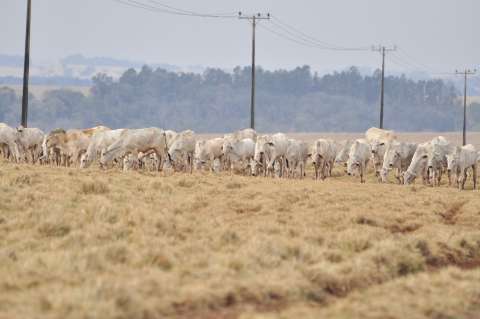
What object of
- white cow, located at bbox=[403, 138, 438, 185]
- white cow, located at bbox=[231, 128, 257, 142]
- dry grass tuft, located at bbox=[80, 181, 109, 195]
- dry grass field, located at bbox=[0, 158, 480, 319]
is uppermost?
white cow, located at bbox=[231, 128, 257, 142]

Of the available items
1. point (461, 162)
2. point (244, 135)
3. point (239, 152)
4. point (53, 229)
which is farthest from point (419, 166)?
point (53, 229)

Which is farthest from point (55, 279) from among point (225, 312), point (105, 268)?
point (225, 312)

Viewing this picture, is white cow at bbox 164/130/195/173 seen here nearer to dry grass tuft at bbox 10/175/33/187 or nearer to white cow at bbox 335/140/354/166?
white cow at bbox 335/140/354/166

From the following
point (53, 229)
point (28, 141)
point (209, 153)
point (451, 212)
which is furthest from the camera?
point (209, 153)

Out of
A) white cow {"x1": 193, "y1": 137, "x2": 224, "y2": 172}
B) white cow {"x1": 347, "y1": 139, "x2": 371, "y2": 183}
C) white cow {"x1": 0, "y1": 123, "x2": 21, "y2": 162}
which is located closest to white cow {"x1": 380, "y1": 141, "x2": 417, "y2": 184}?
white cow {"x1": 347, "y1": 139, "x2": 371, "y2": 183}

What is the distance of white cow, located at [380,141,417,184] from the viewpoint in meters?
49.6

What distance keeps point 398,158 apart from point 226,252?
1203 inches

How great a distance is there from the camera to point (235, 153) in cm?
5169

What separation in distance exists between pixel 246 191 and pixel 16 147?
64.4ft

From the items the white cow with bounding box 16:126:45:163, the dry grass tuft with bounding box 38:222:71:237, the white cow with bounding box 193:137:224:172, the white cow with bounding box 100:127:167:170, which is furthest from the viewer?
the white cow with bounding box 193:137:224:172

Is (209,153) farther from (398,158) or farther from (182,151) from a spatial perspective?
(398,158)

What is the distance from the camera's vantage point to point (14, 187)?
2931 centimetres

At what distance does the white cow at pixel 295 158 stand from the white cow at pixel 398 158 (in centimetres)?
367

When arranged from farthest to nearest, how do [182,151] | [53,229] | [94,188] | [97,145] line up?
[182,151]
[97,145]
[94,188]
[53,229]
